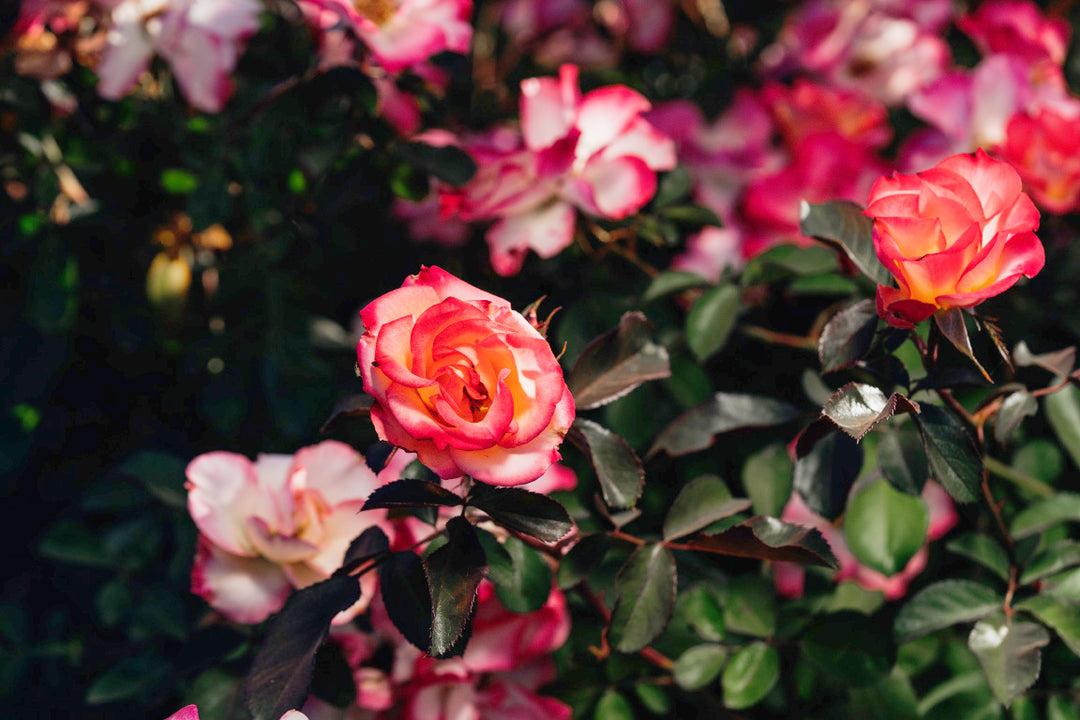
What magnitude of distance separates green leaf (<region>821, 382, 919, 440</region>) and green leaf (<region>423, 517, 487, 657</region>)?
21 cm

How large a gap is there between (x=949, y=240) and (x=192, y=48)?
66cm

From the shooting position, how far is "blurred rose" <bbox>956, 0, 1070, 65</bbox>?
38.8 inches

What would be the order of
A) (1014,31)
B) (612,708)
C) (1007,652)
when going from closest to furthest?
1. (1007,652)
2. (612,708)
3. (1014,31)

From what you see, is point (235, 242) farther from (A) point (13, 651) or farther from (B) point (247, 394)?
(A) point (13, 651)

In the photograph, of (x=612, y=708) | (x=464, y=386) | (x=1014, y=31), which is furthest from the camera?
(x=1014, y=31)

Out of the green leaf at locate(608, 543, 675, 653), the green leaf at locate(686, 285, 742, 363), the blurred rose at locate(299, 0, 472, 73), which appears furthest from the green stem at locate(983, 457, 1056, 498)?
the blurred rose at locate(299, 0, 472, 73)

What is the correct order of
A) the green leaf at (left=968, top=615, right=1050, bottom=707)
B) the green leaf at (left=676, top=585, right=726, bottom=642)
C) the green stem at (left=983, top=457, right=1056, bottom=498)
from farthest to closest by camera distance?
the green stem at (left=983, top=457, right=1056, bottom=498) < the green leaf at (left=676, top=585, right=726, bottom=642) < the green leaf at (left=968, top=615, right=1050, bottom=707)

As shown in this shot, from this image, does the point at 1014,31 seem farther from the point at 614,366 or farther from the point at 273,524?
the point at 273,524

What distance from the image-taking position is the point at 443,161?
0.70 m

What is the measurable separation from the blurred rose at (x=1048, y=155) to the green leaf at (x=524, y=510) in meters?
0.63

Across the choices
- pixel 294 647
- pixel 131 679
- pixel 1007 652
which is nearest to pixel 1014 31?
pixel 1007 652

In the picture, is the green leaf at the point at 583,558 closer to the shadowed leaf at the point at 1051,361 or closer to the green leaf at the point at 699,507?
the green leaf at the point at 699,507

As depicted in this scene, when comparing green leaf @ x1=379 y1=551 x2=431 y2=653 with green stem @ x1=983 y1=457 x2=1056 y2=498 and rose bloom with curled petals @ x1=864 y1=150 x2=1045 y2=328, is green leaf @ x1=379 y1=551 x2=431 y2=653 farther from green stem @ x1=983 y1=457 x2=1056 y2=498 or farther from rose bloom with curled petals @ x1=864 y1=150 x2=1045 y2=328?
green stem @ x1=983 y1=457 x2=1056 y2=498

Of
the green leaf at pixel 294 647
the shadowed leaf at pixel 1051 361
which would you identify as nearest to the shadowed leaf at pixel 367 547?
the green leaf at pixel 294 647
